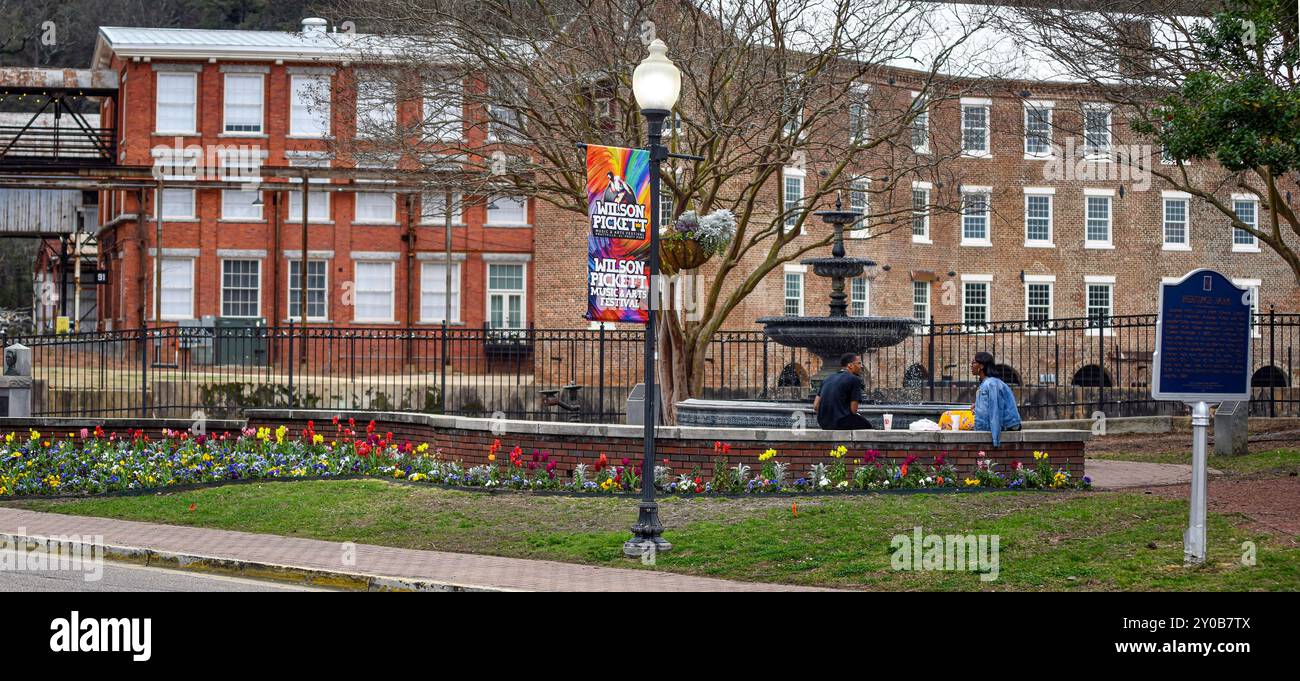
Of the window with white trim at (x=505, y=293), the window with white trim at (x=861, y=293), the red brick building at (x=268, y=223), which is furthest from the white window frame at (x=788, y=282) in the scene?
the window with white trim at (x=505, y=293)

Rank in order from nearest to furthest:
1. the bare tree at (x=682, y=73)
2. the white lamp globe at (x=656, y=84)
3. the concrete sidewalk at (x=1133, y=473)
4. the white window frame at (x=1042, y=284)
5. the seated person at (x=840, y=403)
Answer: the white lamp globe at (x=656, y=84)
the seated person at (x=840, y=403)
the concrete sidewalk at (x=1133, y=473)
the bare tree at (x=682, y=73)
the white window frame at (x=1042, y=284)

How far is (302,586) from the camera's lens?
1269 centimetres

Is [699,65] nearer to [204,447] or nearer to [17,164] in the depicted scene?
[204,447]

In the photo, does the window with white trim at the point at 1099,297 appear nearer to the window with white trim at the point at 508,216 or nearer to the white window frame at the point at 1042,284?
the white window frame at the point at 1042,284

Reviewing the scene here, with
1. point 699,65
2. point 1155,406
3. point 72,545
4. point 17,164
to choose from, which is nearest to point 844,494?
point 72,545

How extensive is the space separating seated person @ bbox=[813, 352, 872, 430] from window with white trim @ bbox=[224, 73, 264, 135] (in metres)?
34.4

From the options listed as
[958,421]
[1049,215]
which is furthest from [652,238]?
[1049,215]

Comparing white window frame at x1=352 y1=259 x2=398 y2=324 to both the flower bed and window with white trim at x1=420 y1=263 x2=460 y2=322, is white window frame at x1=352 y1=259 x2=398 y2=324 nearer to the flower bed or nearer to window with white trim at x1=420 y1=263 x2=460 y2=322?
window with white trim at x1=420 y1=263 x2=460 y2=322

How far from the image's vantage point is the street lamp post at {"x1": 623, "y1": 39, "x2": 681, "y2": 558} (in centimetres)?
1345

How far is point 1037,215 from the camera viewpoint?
1943 inches

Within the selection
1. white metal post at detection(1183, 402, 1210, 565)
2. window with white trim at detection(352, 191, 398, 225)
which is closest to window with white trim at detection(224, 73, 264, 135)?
window with white trim at detection(352, 191, 398, 225)

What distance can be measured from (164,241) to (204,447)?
29291 mm

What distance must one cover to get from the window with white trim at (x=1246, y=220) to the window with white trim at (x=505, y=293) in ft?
79.4

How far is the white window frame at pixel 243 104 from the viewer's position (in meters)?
47.6
